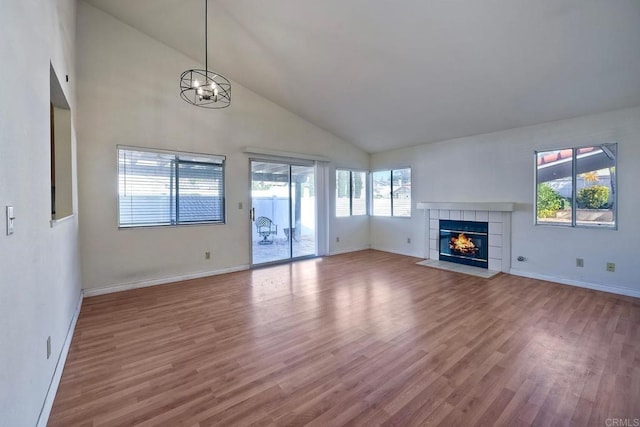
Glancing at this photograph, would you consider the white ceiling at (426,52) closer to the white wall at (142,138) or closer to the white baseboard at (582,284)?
the white wall at (142,138)

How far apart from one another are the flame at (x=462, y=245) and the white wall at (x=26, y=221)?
232 inches

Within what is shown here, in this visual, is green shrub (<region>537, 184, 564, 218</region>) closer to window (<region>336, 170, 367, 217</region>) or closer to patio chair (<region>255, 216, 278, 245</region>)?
window (<region>336, 170, 367, 217</region>)

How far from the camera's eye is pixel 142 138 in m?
4.19

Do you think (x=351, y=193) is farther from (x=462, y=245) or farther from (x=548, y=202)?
(x=548, y=202)

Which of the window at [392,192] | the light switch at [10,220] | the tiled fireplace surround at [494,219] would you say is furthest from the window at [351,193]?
the light switch at [10,220]

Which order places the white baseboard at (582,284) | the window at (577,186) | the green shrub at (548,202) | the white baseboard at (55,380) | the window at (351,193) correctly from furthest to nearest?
the window at (351,193), the green shrub at (548,202), the window at (577,186), the white baseboard at (582,284), the white baseboard at (55,380)

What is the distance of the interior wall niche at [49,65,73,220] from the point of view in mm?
2855

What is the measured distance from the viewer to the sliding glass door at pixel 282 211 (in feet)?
17.9

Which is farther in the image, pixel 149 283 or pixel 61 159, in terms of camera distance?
pixel 149 283

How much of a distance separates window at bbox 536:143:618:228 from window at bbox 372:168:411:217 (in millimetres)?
2510

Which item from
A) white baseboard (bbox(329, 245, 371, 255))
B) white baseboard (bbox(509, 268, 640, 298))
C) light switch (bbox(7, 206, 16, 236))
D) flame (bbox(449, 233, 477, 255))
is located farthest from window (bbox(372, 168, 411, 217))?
light switch (bbox(7, 206, 16, 236))
